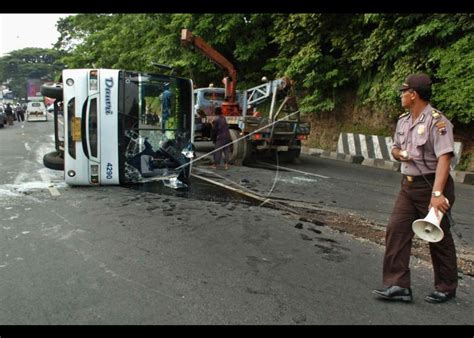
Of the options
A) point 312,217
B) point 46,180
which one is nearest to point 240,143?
point 46,180

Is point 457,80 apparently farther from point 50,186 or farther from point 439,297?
point 50,186

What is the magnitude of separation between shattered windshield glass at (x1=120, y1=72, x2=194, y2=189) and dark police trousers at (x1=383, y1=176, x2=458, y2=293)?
5.39 meters

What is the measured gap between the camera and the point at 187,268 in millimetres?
4383

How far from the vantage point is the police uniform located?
3588 mm

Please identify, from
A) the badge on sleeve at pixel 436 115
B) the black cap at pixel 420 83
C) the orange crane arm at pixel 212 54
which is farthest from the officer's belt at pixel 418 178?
the orange crane arm at pixel 212 54

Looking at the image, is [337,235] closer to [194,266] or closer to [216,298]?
[194,266]

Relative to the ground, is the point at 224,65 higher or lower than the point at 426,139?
higher

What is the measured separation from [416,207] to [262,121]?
8301 millimetres

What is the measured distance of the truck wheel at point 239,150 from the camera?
1165 cm

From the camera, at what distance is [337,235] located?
18.4 feet

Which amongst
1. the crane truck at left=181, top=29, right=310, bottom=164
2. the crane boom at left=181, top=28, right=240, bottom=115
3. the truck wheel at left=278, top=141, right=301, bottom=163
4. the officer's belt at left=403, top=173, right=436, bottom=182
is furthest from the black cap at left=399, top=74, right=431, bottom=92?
the crane boom at left=181, top=28, right=240, bottom=115

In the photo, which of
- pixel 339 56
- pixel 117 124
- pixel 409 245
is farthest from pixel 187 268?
pixel 339 56
